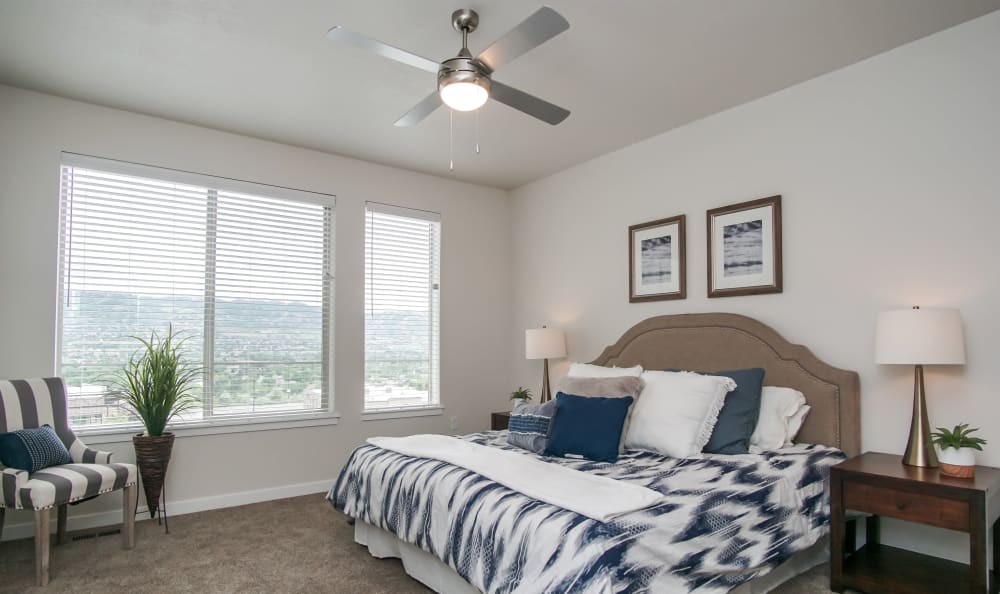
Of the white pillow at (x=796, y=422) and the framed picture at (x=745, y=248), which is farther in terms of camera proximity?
the framed picture at (x=745, y=248)

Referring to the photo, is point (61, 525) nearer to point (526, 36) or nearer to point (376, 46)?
point (376, 46)

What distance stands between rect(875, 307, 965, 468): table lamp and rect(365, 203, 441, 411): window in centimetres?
352

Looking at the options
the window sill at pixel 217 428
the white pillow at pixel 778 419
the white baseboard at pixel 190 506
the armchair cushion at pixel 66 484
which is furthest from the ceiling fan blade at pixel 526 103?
the white baseboard at pixel 190 506

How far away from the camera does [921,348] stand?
262 cm

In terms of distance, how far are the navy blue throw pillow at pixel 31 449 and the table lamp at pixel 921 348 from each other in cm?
432

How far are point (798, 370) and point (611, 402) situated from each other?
1.14 metres

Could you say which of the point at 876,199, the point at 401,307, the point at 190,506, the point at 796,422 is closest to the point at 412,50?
the point at 401,307

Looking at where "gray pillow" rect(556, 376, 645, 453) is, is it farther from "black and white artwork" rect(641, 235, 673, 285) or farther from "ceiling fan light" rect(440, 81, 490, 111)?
"ceiling fan light" rect(440, 81, 490, 111)

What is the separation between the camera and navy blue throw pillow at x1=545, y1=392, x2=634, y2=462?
9.89 feet

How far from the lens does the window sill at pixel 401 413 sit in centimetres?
481

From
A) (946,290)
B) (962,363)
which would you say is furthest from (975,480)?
(946,290)

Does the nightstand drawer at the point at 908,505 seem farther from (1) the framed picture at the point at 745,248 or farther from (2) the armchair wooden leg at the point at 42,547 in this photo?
(2) the armchair wooden leg at the point at 42,547

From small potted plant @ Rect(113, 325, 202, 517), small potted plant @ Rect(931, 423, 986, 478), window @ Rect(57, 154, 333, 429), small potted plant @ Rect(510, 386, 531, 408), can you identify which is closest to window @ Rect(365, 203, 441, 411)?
window @ Rect(57, 154, 333, 429)

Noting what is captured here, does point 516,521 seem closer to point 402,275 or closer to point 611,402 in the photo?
point 611,402
